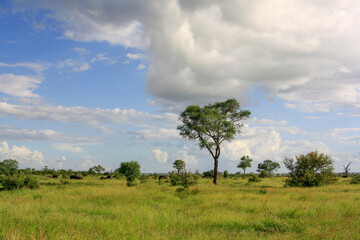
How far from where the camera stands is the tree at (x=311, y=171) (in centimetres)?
2947

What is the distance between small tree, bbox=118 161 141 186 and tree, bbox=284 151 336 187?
827 inches

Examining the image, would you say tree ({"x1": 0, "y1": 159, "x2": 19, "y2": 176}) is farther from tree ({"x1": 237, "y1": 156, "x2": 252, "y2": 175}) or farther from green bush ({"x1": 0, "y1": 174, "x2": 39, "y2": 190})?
tree ({"x1": 237, "y1": 156, "x2": 252, "y2": 175})

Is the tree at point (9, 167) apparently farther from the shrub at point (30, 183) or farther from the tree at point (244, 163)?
the tree at point (244, 163)

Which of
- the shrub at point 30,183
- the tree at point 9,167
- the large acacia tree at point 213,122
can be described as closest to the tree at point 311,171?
the large acacia tree at point 213,122

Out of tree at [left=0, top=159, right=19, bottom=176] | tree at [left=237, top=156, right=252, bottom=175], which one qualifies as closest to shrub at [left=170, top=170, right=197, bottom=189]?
tree at [left=0, top=159, right=19, bottom=176]

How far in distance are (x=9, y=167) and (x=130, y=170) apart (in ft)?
73.2

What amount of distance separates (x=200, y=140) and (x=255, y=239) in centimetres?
2988

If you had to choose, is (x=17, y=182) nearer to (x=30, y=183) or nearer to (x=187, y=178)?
(x=30, y=183)

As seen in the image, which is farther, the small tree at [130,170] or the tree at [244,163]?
the tree at [244,163]

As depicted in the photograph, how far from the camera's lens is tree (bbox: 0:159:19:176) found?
138 feet

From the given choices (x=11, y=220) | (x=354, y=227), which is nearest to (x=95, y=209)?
(x=11, y=220)

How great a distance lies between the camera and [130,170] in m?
38.0

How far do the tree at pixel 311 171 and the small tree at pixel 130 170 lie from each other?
68.9 feet

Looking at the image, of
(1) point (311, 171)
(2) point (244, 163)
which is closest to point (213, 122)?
(1) point (311, 171)
